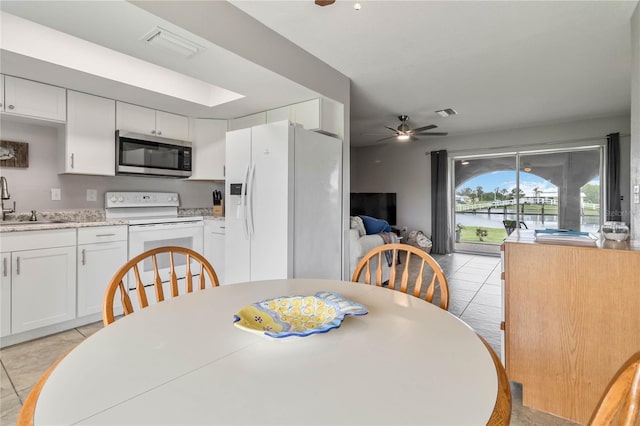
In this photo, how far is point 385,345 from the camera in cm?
84

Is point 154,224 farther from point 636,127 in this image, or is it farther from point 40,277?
point 636,127

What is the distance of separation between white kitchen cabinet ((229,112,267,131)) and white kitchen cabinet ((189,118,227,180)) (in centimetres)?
12

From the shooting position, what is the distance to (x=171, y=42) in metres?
2.02

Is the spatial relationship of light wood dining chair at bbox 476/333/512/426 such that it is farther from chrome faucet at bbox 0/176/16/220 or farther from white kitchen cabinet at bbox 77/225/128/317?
chrome faucet at bbox 0/176/16/220

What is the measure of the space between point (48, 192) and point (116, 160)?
654 mm

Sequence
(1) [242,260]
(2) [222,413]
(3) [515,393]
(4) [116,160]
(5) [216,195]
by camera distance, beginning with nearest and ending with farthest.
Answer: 1. (2) [222,413]
2. (3) [515,393]
3. (1) [242,260]
4. (4) [116,160]
5. (5) [216,195]

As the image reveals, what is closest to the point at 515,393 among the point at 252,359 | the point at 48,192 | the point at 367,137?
the point at 252,359

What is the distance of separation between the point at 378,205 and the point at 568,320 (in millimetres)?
5373

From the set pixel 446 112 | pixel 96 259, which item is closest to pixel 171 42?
pixel 96 259

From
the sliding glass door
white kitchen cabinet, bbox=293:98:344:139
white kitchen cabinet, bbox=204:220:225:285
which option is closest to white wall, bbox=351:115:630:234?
Result: the sliding glass door

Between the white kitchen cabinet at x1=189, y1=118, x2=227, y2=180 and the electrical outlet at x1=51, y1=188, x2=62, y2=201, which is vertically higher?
the white kitchen cabinet at x1=189, y1=118, x2=227, y2=180

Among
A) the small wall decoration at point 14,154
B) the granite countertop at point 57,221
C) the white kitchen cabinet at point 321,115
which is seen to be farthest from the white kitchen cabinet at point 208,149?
the small wall decoration at point 14,154

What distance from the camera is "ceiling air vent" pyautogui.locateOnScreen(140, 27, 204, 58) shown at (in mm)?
1933

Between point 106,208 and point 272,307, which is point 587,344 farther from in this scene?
point 106,208
